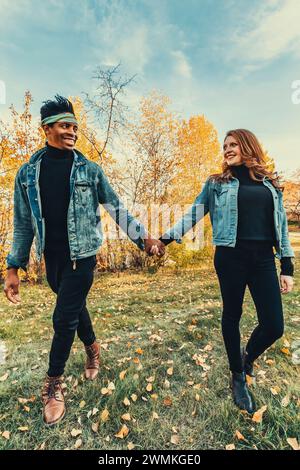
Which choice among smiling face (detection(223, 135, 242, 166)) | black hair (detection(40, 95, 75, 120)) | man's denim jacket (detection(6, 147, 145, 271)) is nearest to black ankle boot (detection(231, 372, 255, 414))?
Result: man's denim jacket (detection(6, 147, 145, 271))

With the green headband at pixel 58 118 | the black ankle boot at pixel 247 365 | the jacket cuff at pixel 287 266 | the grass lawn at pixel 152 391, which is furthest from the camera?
the black ankle boot at pixel 247 365

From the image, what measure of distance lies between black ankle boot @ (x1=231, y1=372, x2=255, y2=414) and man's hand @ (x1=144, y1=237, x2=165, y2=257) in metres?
1.35

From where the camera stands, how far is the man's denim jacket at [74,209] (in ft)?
7.44

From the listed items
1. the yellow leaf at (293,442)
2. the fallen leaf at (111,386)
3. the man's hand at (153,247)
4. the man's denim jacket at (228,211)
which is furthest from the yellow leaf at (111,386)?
the man's denim jacket at (228,211)

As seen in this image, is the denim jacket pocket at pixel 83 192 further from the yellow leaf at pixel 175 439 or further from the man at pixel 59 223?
the yellow leaf at pixel 175 439

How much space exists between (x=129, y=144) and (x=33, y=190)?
9.91 m

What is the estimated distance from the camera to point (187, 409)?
243cm

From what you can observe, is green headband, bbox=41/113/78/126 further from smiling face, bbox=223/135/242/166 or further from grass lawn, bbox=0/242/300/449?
grass lawn, bbox=0/242/300/449

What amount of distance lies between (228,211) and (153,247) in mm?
762

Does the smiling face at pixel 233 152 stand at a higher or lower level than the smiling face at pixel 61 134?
lower

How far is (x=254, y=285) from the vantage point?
2.29 m

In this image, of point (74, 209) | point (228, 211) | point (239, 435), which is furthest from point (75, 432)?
point (228, 211)

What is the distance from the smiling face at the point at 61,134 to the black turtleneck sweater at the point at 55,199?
5.5 inches

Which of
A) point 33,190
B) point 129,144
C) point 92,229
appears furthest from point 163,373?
point 129,144
